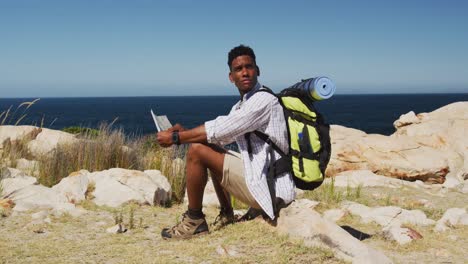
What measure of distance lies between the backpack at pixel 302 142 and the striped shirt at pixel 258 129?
5 centimetres

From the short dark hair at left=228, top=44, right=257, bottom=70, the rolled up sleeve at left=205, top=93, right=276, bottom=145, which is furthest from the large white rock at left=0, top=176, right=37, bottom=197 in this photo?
the short dark hair at left=228, top=44, right=257, bottom=70

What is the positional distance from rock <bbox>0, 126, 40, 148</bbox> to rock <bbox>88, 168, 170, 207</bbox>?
352 cm

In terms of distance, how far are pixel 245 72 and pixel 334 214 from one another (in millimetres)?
2453

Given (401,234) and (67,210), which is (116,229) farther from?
(401,234)

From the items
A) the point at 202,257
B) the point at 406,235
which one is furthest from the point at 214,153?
the point at 406,235

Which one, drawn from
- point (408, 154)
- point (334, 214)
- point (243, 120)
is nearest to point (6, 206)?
point (243, 120)

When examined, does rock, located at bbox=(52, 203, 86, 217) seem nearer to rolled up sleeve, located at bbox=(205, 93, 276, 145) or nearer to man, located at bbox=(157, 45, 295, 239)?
man, located at bbox=(157, 45, 295, 239)

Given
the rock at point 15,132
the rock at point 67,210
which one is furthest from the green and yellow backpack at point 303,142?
the rock at point 15,132

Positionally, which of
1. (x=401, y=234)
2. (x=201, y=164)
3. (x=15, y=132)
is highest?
(x=201, y=164)

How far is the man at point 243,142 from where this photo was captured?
162 inches

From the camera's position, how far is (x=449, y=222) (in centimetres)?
565

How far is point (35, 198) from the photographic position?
19.2ft

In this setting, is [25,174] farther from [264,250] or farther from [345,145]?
[345,145]

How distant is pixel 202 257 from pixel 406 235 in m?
2.10
